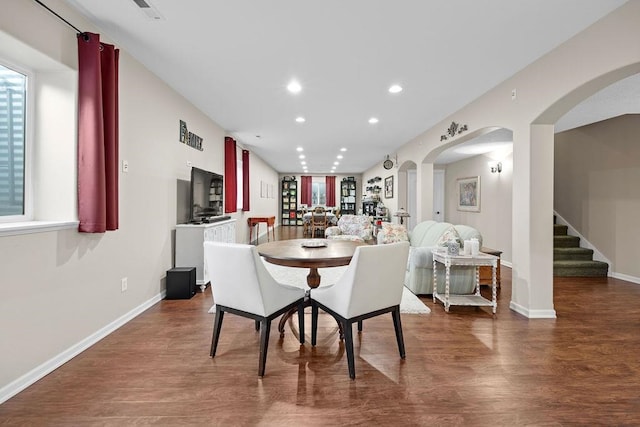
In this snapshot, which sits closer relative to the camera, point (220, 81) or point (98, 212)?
point (98, 212)

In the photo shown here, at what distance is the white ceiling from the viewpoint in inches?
89.8

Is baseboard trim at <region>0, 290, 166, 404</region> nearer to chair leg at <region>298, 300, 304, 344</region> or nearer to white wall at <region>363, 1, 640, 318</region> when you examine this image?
chair leg at <region>298, 300, 304, 344</region>

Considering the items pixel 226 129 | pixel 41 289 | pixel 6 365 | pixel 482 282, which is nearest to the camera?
pixel 6 365

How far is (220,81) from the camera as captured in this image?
12.0 feet

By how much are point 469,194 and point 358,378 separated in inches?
266

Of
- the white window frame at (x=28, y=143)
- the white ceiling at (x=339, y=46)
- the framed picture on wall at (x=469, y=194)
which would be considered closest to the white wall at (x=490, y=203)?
the framed picture on wall at (x=469, y=194)

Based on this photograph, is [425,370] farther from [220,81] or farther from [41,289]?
[220,81]

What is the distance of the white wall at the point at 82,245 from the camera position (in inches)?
75.4

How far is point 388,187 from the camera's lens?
9.78 meters

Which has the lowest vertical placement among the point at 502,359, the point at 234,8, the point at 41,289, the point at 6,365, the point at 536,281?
the point at 502,359

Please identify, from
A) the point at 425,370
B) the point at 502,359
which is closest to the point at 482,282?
the point at 502,359

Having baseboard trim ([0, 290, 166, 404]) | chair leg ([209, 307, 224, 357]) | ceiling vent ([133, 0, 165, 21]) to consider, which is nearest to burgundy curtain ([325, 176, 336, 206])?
baseboard trim ([0, 290, 166, 404])

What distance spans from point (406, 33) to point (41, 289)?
11.1ft

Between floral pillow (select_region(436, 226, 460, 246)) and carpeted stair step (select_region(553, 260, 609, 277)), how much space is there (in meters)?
2.57
